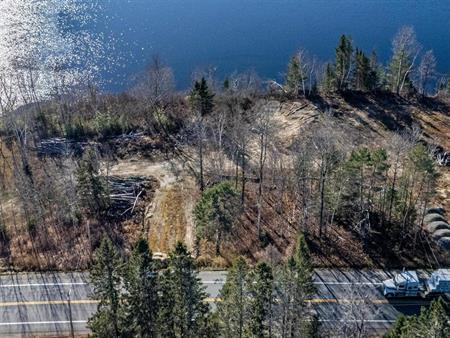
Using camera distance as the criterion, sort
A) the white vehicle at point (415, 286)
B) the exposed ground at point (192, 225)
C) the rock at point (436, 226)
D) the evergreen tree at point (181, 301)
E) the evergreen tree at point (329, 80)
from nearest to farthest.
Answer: the evergreen tree at point (181, 301) → the white vehicle at point (415, 286) → the exposed ground at point (192, 225) → the rock at point (436, 226) → the evergreen tree at point (329, 80)

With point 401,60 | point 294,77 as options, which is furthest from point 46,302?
point 401,60

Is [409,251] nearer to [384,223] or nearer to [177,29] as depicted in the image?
[384,223]

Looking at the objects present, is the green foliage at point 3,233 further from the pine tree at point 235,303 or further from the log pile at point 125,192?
the pine tree at point 235,303

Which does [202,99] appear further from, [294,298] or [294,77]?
[294,298]

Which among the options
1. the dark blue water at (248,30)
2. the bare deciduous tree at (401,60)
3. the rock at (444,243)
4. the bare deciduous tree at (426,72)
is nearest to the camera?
the rock at (444,243)

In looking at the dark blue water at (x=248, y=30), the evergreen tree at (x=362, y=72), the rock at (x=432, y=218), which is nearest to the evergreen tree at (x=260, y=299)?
the rock at (x=432, y=218)

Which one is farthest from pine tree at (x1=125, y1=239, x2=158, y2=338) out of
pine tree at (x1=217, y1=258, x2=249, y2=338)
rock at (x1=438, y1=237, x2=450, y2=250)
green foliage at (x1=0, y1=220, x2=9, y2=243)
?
rock at (x1=438, y1=237, x2=450, y2=250)

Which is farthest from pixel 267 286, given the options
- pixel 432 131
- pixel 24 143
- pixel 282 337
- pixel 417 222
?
pixel 432 131
